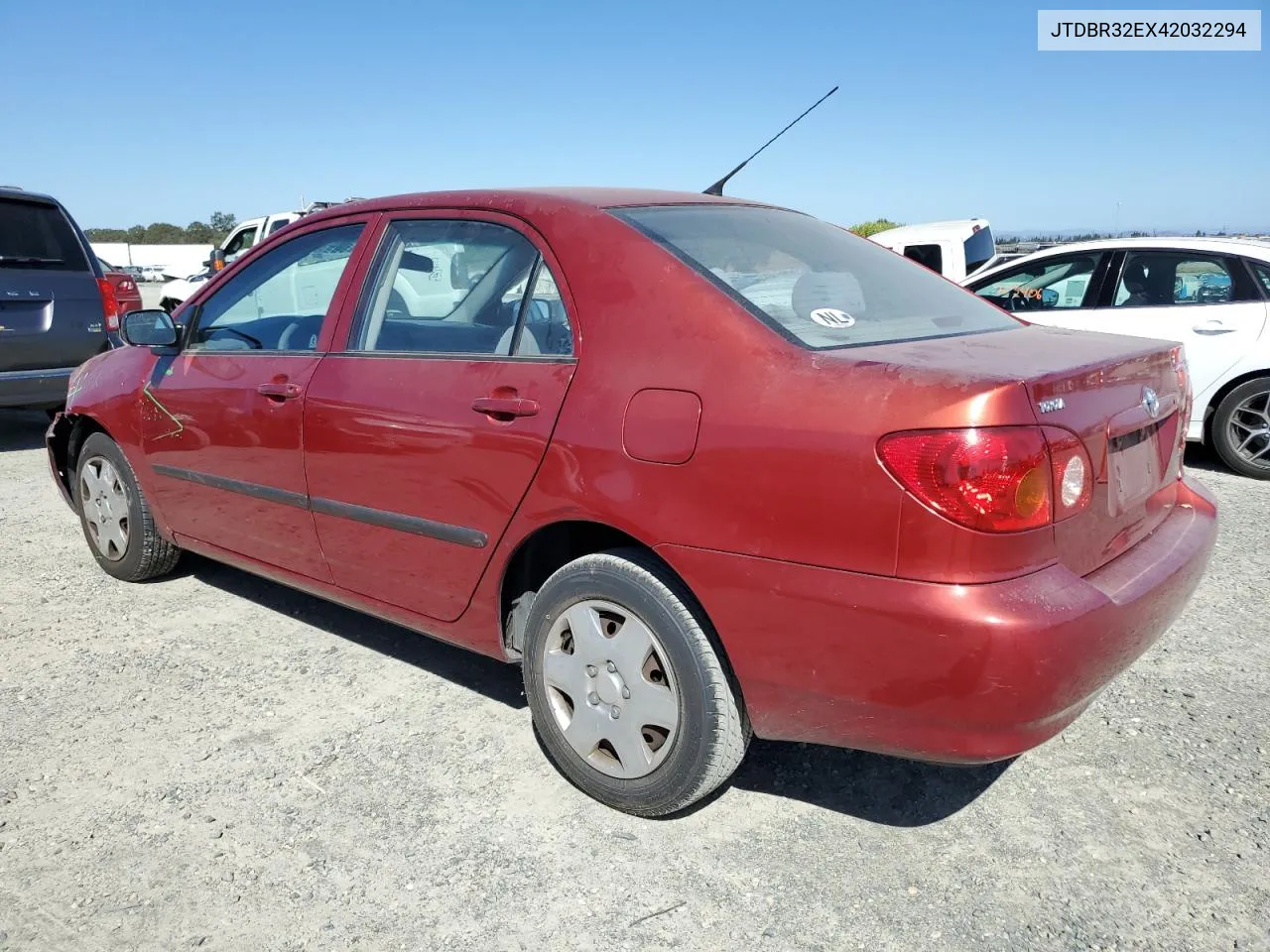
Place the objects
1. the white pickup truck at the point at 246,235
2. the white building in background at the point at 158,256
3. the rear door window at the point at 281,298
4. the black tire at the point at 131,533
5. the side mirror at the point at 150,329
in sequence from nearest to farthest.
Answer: the rear door window at the point at 281,298 < the side mirror at the point at 150,329 < the black tire at the point at 131,533 < the white pickup truck at the point at 246,235 < the white building in background at the point at 158,256

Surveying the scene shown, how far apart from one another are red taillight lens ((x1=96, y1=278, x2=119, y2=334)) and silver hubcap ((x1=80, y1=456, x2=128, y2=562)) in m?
3.67

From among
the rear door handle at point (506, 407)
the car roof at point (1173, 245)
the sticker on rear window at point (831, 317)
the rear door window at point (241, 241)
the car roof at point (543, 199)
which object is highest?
the rear door window at point (241, 241)

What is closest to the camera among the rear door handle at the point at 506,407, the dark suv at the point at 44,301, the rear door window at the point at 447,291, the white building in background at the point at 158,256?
the rear door handle at the point at 506,407

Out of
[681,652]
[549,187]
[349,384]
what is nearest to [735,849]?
[681,652]

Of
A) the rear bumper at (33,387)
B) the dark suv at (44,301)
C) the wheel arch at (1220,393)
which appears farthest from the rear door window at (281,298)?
the wheel arch at (1220,393)

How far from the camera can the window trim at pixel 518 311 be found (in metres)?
2.71

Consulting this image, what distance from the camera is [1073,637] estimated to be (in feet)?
6.86

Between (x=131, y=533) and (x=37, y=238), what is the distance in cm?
433

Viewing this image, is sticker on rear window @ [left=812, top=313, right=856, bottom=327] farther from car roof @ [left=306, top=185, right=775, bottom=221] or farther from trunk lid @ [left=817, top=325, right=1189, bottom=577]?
car roof @ [left=306, top=185, right=775, bottom=221]

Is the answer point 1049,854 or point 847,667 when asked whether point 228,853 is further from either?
point 1049,854

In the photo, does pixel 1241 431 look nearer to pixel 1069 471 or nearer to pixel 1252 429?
pixel 1252 429

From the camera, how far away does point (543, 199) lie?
2.92 m

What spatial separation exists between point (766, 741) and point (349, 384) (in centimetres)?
168

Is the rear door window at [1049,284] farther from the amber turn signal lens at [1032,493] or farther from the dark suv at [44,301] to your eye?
the dark suv at [44,301]
